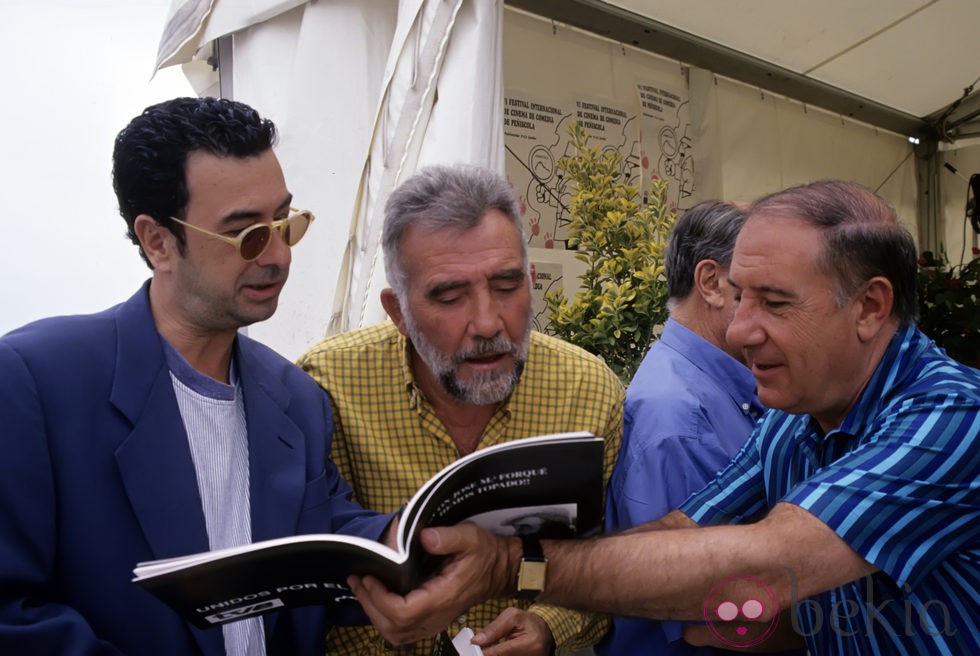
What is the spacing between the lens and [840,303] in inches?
70.0

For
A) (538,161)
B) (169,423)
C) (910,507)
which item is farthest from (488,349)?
(538,161)

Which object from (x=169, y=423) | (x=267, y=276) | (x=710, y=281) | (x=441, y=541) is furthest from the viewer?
(x=710, y=281)

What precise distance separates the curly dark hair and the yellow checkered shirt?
0.64m

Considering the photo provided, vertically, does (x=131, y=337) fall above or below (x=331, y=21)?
below

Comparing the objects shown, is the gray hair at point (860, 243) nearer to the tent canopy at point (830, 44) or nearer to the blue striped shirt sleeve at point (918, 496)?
the blue striped shirt sleeve at point (918, 496)

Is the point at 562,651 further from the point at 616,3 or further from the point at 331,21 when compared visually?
the point at 616,3

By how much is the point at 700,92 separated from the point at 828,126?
5.89ft

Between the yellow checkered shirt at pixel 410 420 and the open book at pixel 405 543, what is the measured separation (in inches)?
24.1

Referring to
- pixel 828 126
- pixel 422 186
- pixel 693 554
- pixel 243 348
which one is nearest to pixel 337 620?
pixel 243 348

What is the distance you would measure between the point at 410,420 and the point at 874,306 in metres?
1.18

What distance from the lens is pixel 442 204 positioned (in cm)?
221

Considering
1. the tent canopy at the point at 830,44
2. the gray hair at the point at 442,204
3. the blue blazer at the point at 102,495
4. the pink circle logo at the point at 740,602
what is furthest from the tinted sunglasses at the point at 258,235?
the tent canopy at the point at 830,44

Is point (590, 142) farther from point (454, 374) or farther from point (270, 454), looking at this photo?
point (270, 454)

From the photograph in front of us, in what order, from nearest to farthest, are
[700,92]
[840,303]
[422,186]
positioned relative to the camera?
[840,303], [422,186], [700,92]
